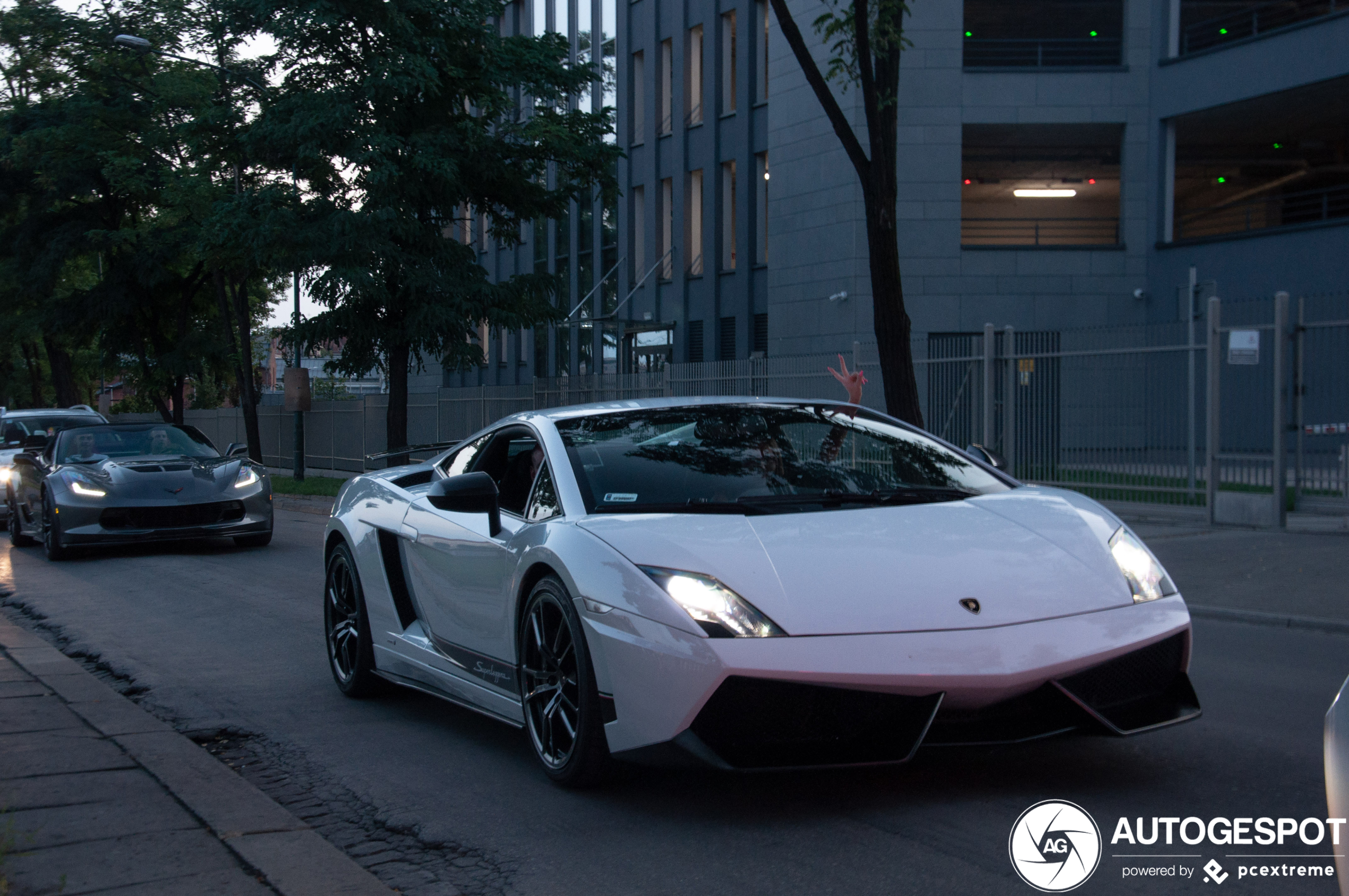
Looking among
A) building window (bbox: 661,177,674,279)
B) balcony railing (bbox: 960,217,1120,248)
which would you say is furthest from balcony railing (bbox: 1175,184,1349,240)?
building window (bbox: 661,177,674,279)

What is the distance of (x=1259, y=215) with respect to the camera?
2962 centimetres

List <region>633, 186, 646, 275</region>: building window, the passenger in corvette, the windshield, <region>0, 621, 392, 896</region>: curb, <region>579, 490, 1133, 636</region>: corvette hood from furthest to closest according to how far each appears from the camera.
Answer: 1. <region>633, 186, 646, 275</region>: building window
2. the windshield
3. the passenger in corvette
4. <region>579, 490, 1133, 636</region>: corvette hood
5. <region>0, 621, 392, 896</region>: curb

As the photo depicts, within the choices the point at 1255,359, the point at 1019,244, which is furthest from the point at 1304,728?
the point at 1019,244

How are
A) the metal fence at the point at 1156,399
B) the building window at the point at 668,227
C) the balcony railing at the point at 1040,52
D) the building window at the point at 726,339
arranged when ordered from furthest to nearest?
the building window at the point at 668,227, the building window at the point at 726,339, the balcony railing at the point at 1040,52, the metal fence at the point at 1156,399

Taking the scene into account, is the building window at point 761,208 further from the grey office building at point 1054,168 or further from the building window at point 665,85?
the building window at point 665,85

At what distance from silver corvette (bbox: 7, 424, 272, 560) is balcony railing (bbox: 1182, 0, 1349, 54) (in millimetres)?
19755

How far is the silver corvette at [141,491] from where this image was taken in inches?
554

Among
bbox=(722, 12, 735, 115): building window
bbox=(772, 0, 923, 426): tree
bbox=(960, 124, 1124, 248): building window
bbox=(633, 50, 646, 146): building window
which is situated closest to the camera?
bbox=(772, 0, 923, 426): tree

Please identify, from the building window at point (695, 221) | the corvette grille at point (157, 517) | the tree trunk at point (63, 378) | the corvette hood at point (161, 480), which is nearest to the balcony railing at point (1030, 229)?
the building window at point (695, 221)

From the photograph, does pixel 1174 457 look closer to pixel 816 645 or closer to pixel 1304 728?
pixel 1304 728

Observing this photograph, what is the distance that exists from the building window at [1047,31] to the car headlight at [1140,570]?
25.3 metres

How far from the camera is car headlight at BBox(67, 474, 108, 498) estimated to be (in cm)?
1411

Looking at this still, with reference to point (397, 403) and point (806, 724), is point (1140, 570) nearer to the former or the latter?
point (806, 724)

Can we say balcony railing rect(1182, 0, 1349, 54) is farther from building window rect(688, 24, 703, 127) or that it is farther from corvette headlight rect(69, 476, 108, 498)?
corvette headlight rect(69, 476, 108, 498)
